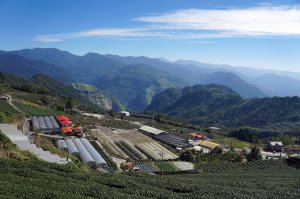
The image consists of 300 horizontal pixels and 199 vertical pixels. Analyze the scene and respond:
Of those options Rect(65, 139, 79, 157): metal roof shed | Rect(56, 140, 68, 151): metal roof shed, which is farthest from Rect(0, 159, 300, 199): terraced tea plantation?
Rect(56, 140, 68, 151): metal roof shed

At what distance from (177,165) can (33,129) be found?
2645 cm

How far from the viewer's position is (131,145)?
65.8 m

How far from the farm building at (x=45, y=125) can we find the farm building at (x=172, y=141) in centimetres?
2220

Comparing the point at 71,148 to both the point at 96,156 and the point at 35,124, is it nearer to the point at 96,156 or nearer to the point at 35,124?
the point at 96,156

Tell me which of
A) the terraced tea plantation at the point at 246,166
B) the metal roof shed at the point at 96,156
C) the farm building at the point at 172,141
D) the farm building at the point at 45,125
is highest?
the farm building at the point at 45,125

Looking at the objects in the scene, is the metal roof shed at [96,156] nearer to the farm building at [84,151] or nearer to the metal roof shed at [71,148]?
the farm building at [84,151]

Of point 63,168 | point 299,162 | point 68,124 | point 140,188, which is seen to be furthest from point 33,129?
point 299,162

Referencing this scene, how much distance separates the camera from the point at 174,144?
70375 millimetres

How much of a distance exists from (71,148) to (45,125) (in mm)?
15992

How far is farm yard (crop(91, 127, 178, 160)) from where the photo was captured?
194ft

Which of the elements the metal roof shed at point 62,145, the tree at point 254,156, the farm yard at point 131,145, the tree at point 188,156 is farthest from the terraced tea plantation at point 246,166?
the metal roof shed at point 62,145

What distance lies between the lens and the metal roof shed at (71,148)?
48969 mm

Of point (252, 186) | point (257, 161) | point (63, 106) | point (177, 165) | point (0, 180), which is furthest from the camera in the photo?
point (63, 106)

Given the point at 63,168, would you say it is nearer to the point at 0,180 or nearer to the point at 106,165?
the point at 0,180
